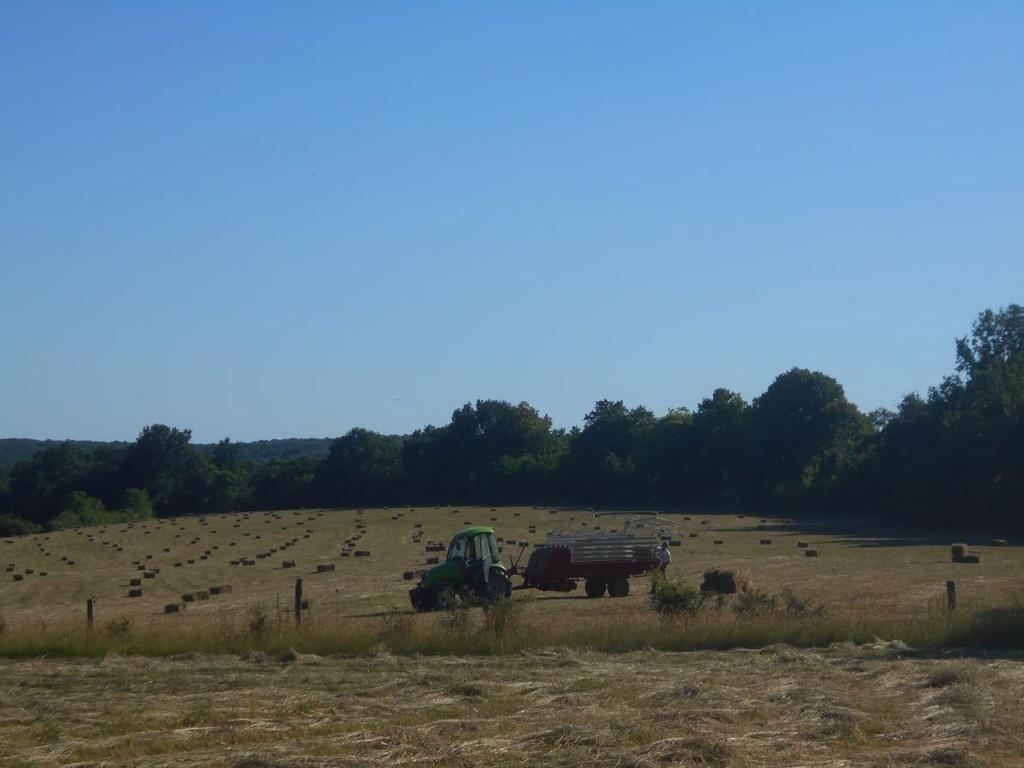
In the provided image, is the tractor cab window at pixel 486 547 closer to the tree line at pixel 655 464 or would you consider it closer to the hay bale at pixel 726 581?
the hay bale at pixel 726 581

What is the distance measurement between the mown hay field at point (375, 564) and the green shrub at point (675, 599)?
2.58 metres

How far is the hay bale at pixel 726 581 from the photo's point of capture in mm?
29172

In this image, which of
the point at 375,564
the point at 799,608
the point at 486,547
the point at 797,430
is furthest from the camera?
the point at 797,430

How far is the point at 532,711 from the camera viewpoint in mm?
13562

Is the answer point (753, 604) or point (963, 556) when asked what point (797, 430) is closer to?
point (963, 556)

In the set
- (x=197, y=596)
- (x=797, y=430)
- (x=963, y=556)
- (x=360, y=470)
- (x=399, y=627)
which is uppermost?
(x=797, y=430)

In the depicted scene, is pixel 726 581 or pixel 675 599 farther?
pixel 726 581

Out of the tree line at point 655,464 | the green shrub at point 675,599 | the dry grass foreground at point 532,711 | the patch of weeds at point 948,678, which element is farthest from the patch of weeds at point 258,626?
the tree line at point 655,464

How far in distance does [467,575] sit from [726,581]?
635 centimetres

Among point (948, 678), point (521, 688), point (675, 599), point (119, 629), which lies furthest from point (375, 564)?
point (948, 678)

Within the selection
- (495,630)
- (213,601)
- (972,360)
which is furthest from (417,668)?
(972,360)

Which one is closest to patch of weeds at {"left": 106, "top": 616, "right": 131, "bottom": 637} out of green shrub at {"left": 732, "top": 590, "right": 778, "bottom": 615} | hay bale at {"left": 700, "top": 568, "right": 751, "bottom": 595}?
green shrub at {"left": 732, "top": 590, "right": 778, "bottom": 615}

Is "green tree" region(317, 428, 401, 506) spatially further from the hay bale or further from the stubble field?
the hay bale

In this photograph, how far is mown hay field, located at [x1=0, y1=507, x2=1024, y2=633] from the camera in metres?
28.7
